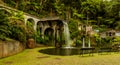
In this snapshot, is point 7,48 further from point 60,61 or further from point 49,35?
point 49,35

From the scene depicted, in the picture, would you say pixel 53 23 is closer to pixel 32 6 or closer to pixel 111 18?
pixel 32 6

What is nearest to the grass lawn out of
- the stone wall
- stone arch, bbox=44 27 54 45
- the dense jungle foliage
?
the stone wall

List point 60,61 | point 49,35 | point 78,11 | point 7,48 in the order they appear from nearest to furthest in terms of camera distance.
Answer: point 60,61, point 7,48, point 49,35, point 78,11

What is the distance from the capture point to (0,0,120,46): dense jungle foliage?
122 feet

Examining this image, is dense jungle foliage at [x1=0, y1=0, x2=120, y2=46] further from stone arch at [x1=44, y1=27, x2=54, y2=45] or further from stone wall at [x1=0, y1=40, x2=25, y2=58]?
stone wall at [x1=0, y1=40, x2=25, y2=58]

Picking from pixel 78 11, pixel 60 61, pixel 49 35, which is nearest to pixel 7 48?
pixel 60 61

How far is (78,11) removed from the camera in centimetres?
4947

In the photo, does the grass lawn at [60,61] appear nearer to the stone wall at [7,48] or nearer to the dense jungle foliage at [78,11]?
the stone wall at [7,48]

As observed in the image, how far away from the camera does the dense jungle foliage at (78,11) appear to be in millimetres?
37037

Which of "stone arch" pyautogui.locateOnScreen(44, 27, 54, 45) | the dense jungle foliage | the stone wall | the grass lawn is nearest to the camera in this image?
the grass lawn

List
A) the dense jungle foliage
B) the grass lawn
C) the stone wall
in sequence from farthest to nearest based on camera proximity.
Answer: the dense jungle foliage, the stone wall, the grass lawn

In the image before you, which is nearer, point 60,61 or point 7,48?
point 60,61

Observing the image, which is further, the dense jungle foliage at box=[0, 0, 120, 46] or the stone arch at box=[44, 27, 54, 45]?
the dense jungle foliage at box=[0, 0, 120, 46]

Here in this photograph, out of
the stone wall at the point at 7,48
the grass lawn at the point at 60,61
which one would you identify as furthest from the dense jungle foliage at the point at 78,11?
the grass lawn at the point at 60,61
